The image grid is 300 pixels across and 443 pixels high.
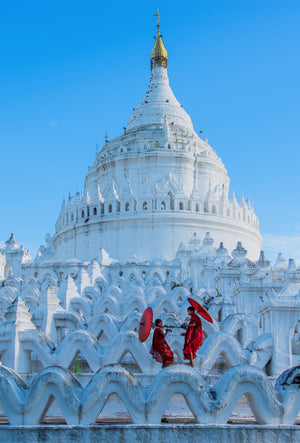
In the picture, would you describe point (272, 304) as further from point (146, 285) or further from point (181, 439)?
point (146, 285)

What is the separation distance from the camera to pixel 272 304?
14.0m

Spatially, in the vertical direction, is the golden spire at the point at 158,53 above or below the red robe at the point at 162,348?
above

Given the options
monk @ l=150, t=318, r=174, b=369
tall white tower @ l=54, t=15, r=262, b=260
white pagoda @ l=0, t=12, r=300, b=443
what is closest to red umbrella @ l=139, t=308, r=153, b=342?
monk @ l=150, t=318, r=174, b=369

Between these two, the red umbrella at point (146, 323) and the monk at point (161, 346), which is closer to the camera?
the monk at point (161, 346)

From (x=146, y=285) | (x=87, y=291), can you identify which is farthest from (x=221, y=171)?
(x=87, y=291)

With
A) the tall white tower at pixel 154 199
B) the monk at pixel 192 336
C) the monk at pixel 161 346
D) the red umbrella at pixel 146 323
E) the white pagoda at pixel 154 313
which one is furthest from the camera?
the tall white tower at pixel 154 199

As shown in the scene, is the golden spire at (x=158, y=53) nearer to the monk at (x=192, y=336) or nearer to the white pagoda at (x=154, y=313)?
the white pagoda at (x=154, y=313)

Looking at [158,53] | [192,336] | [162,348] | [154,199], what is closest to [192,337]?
[192,336]

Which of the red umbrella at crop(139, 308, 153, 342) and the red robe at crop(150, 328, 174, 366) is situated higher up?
the red umbrella at crop(139, 308, 153, 342)

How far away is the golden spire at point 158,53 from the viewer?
58000mm

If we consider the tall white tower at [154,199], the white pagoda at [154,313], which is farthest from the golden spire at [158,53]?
the white pagoda at [154,313]

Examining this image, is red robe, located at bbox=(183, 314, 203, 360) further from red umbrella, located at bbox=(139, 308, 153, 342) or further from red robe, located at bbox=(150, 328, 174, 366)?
red umbrella, located at bbox=(139, 308, 153, 342)

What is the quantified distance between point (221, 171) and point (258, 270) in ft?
105

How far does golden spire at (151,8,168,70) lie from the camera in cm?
5800
